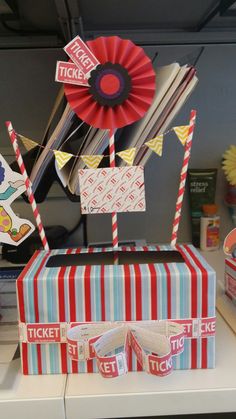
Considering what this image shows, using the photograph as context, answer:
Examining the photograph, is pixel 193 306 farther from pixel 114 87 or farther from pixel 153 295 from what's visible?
pixel 114 87

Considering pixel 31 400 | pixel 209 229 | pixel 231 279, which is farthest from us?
pixel 209 229

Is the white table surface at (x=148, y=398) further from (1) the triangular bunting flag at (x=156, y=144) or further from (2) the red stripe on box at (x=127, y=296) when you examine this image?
(1) the triangular bunting flag at (x=156, y=144)

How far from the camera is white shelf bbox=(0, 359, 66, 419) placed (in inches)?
20.8

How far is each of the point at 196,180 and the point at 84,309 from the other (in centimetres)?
69

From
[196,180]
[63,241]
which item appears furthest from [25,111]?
[196,180]

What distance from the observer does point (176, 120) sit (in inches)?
46.2

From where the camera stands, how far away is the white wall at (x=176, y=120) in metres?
1.13

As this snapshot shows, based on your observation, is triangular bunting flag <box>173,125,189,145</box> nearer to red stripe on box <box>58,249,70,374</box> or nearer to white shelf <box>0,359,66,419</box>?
red stripe on box <box>58,249,70,374</box>

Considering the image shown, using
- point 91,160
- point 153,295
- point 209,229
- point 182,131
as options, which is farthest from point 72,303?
point 209,229

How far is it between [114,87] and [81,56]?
7 centimetres

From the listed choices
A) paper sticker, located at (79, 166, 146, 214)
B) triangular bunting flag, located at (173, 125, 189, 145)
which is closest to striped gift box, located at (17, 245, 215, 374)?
paper sticker, located at (79, 166, 146, 214)

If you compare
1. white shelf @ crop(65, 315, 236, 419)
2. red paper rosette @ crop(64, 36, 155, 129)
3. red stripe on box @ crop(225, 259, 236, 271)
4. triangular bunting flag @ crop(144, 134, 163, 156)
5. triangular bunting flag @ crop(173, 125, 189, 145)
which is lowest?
white shelf @ crop(65, 315, 236, 419)

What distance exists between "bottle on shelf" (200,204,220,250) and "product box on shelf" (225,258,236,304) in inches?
13.3

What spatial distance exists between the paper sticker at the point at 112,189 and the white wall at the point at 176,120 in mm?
536
